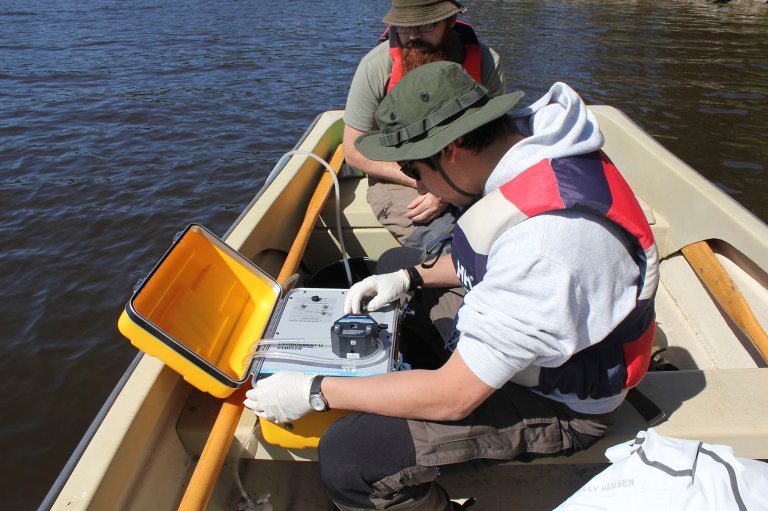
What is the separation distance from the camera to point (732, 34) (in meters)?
14.1

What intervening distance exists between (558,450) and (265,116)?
300 inches

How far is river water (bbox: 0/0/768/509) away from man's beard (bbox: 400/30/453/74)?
2762mm

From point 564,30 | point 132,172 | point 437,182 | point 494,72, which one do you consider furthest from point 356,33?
point 437,182

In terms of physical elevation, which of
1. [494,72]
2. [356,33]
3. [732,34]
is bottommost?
[732,34]

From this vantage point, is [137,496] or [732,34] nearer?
[137,496]

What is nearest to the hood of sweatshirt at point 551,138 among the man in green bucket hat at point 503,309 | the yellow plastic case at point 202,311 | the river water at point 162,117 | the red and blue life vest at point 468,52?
the man in green bucket hat at point 503,309

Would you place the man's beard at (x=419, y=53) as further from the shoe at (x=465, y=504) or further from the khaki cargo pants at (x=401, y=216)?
the shoe at (x=465, y=504)

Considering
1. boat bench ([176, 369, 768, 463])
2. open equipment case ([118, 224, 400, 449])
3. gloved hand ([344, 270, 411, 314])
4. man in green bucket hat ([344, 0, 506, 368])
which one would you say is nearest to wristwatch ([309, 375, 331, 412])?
open equipment case ([118, 224, 400, 449])

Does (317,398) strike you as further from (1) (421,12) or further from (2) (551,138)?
(1) (421,12)

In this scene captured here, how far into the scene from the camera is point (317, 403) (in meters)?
1.57

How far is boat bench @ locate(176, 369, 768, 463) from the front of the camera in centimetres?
169

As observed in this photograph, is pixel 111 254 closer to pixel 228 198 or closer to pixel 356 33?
pixel 228 198

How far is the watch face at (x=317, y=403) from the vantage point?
5.11ft

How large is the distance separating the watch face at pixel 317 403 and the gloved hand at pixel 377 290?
469mm
